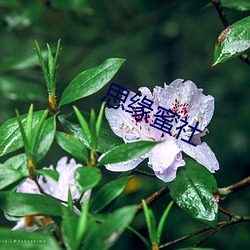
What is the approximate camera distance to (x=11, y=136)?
3.73ft

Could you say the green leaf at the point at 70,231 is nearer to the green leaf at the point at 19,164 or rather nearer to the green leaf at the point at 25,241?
the green leaf at the point at 25,241

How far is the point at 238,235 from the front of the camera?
2553 mm

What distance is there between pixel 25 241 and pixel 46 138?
10.4 inches

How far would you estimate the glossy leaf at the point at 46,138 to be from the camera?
99 cm

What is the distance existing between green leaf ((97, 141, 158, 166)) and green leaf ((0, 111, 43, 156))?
22cm

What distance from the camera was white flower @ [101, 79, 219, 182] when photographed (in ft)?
3.74

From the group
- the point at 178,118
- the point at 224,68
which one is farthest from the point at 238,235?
the point at 178,118

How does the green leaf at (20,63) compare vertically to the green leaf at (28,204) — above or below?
below

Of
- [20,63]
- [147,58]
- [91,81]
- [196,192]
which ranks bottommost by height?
[147,58]

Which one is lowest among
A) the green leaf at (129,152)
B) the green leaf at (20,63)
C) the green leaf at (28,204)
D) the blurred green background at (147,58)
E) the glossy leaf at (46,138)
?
the blurred green background at (147,58)

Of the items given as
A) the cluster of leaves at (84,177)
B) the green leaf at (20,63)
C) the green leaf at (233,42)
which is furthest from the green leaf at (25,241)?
the green leaf at (20,63)

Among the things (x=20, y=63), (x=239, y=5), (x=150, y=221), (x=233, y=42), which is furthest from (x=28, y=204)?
(x=20, y=63)

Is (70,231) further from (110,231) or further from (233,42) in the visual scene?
(233,42)

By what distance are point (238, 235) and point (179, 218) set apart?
Answer: 0.23 m
